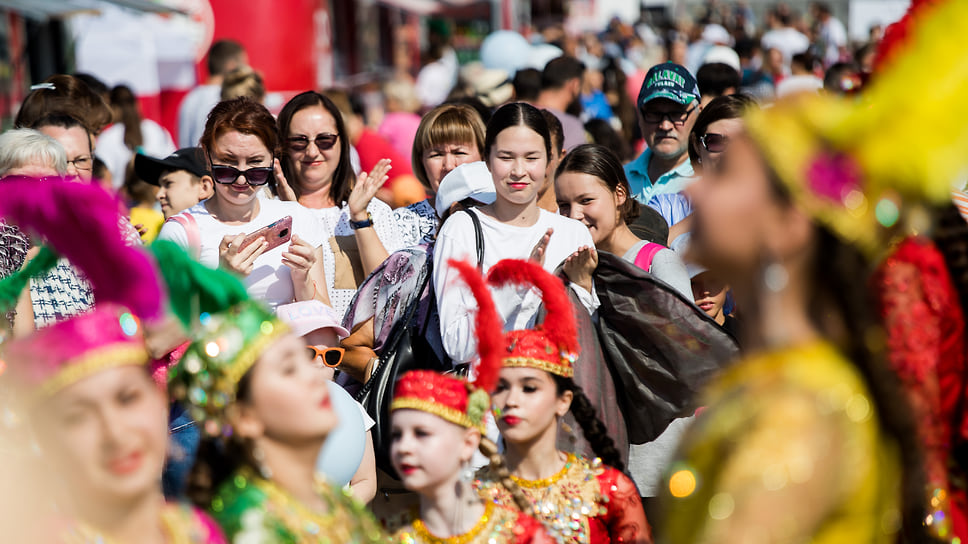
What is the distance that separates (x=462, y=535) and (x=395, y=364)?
A: 1270 millimetres

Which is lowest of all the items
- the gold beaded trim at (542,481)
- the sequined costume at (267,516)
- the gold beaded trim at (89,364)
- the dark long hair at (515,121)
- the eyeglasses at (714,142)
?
the gold beaded trim at (542,481)

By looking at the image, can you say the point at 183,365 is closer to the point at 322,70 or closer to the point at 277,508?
the point at 277,508

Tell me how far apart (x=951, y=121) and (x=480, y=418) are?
158 centimetres

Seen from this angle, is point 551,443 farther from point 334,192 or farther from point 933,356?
point 334,192

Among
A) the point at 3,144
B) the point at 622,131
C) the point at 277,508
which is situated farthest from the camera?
the point at 622,131

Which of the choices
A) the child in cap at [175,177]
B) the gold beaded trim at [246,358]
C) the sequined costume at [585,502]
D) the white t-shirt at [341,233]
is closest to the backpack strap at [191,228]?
the white t-shirt at [341,233]

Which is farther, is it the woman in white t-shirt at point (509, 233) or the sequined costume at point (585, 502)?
the woman in white t-shirt at point (509, 233)

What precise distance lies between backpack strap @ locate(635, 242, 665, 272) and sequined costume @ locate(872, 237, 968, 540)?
5.97 feet

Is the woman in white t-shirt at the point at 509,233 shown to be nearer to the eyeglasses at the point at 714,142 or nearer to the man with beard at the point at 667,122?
the eyeglasses at the point at 714,142

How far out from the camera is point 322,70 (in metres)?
15.3

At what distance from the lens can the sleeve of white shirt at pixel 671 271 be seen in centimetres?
428

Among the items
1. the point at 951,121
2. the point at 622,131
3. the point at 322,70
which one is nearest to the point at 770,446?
the point at 951,121

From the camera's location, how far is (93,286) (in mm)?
2453

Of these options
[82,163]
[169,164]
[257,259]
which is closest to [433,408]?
[257,259]
